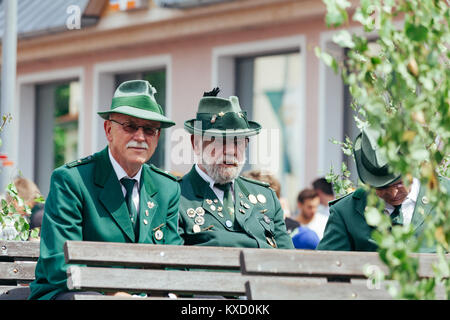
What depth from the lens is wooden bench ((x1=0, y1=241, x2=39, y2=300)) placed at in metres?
4.95

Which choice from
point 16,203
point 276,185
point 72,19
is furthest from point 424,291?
point 72,19

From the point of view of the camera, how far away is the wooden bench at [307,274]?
3293mm

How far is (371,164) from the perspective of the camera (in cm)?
470

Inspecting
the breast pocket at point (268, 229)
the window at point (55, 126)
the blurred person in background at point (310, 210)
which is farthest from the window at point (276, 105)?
the breast pocket at point (268, 229)

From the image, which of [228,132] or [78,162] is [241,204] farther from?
[78,162]

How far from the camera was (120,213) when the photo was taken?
445 centimetres

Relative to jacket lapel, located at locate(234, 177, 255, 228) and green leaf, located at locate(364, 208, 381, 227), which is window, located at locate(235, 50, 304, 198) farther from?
green leaf, located at locate(364, 208, 381, 227)

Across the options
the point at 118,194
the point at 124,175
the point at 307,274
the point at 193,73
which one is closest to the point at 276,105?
the point at 193,73

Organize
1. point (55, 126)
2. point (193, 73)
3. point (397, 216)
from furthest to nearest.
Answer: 1. point (55, 126)
2. point (193, 73)
3. point (397, 216)

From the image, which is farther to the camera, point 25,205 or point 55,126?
point 55,126

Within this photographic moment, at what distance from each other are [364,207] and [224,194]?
3.29ft
